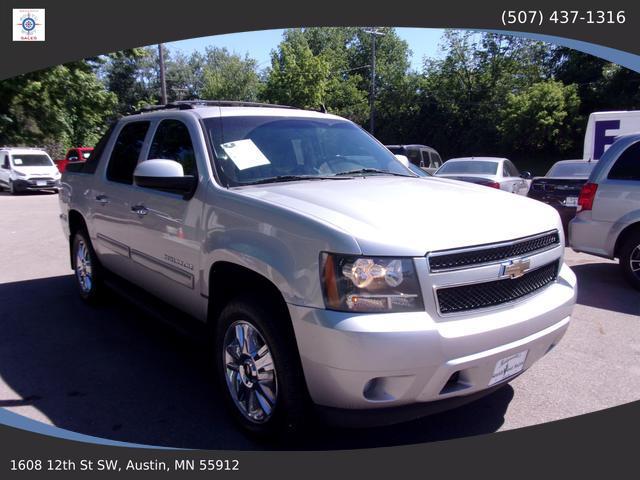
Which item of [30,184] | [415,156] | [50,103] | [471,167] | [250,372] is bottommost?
[250,372]

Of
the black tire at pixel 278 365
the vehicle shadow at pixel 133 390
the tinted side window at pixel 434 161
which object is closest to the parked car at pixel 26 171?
the tinted side window at pixel 434 161

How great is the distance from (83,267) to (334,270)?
424 centimetres

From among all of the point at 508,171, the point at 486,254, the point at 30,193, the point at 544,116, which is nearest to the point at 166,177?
the point at 486,254

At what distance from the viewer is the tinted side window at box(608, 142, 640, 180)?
6.42 m

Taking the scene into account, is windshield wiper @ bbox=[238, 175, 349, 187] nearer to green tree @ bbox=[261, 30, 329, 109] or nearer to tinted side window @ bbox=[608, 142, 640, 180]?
tinted side window @ bbox=[608, 142, 640, 180]

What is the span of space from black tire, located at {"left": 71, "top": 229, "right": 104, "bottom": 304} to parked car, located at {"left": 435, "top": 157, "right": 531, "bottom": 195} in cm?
796

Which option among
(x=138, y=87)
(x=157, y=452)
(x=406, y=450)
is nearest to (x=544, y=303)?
(x=406, y=450)

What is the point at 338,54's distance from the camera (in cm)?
5078

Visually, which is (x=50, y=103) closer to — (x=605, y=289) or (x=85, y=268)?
(x=85, y=268)

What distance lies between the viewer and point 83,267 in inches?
229

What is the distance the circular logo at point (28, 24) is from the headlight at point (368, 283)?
701 centimetres

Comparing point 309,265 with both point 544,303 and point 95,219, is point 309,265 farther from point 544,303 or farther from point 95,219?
point 95,219

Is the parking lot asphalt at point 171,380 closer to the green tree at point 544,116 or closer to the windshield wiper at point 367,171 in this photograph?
the windshield wiper at point 367,171

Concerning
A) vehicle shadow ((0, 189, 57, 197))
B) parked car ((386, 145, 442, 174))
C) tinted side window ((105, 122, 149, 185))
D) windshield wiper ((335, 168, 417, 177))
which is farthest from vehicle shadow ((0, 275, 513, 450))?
vehicle shadow ((0, 189, 57, 197))
